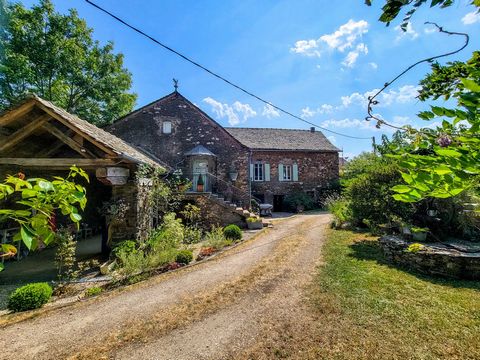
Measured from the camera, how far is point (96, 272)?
21.2ft

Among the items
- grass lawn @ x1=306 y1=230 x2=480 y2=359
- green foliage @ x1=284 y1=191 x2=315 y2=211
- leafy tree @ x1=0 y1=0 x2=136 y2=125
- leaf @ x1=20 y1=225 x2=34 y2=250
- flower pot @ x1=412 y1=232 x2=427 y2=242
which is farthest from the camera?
green foliage @ x1=284 y1=191 x2=315 y2=211

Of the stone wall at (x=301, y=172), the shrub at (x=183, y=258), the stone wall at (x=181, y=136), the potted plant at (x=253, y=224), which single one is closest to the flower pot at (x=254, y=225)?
the potted plant at (x=253, y=224)

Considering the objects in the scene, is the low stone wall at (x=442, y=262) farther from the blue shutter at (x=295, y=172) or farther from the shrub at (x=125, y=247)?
the blue shutter at (x=295, y=172)

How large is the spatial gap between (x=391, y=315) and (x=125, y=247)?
6383mm

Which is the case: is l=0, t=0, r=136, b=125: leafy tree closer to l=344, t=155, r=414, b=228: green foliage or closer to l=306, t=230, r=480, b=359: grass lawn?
l=344, t=155, r=414, b=228: green foliage

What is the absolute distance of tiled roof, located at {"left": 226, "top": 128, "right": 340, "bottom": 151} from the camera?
71.4 ft

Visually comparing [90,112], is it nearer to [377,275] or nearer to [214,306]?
[214,306]

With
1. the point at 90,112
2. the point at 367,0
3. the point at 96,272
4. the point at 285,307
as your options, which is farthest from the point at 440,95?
the point at 90,112

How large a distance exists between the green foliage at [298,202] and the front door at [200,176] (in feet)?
29.3

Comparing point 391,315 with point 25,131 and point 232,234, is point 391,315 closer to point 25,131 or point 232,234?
point 232,234

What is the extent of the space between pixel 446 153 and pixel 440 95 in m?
0.98

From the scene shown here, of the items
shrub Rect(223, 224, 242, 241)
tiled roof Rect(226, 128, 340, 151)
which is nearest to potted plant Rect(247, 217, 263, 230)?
shrub Rect(223, 224, 242, 241)

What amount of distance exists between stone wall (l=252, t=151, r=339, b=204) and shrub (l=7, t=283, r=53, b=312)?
55.5 feet

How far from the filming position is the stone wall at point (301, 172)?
831 inches
